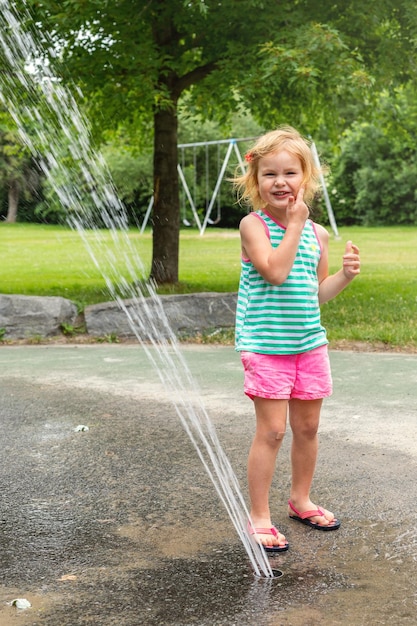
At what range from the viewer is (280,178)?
3.07m

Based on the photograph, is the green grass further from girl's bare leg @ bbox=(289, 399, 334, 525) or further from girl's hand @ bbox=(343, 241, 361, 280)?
girl's hand @ bbox=(343, 241, 361, 280)

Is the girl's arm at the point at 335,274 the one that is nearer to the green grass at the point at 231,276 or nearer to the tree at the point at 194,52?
the green grass at the point at 231,276

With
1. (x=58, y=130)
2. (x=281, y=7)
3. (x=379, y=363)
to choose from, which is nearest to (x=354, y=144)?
(x=58, y=130)

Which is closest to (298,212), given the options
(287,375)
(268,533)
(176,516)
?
(287,375)

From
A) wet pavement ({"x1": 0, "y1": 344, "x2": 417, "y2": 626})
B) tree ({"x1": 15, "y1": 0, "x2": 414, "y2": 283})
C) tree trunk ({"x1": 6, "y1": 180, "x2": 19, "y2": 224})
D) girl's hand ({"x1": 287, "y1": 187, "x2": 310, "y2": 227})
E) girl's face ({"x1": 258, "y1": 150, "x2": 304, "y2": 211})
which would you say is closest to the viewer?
wet pavement ({"x1": 0, "y1": 344, "x2": 417, "y2": 626})

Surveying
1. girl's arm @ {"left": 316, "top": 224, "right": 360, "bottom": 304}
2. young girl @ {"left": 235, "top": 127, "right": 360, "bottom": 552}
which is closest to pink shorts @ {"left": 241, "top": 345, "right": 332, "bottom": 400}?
young girl @ {"left": 235, "top": 127, "right": 360, "bottom": 552}

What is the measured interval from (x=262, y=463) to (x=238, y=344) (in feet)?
1.41

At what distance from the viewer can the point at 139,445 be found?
4.42m

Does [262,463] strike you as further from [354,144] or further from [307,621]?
[354,144]

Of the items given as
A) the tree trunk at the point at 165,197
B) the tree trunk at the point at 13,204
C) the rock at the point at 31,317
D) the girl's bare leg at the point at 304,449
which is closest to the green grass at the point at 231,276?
the tree trunk at the point at 165,197

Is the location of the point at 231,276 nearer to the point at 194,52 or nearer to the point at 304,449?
the point at 194,52

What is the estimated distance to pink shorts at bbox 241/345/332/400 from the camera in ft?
9.98

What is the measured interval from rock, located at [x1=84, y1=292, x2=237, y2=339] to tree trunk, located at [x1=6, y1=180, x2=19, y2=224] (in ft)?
104

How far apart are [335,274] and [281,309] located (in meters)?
0.25
